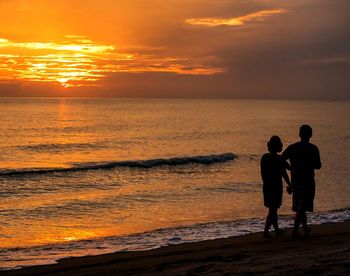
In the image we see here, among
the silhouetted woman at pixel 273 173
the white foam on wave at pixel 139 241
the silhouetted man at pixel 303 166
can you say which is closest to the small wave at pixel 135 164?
the white foam on wave at pixel 139 241

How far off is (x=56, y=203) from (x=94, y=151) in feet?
81.0

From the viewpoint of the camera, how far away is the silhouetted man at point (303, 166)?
9320 mm

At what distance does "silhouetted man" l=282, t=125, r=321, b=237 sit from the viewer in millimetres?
9320

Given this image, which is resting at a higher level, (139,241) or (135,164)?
(139,241)

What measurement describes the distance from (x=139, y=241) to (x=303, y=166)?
4242mm

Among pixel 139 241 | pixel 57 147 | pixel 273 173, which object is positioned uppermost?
pixel 273 173

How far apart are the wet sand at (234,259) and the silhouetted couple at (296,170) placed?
0.73m

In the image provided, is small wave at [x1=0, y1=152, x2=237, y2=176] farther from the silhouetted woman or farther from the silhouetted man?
the silhouetted man

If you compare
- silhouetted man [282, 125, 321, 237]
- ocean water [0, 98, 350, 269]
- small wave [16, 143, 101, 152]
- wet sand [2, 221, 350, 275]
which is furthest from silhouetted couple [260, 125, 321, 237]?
small wave [16, 143, 101, 152]

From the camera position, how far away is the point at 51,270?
871 centimetres

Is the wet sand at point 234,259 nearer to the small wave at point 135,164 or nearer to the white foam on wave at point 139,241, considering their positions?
the white foam on wave at point 139,241

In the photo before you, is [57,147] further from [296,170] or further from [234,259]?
[234,259]

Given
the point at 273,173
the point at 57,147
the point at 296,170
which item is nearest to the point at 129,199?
the point at 273,173

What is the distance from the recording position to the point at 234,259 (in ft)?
26.1
